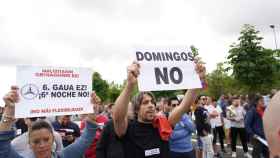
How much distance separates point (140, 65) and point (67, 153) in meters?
1.20

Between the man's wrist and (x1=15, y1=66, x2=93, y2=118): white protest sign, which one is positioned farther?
(x1=15, y1=66, x2=93, y2=118): white protest sign

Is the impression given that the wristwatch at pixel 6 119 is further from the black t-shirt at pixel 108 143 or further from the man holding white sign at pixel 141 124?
the black t-shirt at pixel 108 143

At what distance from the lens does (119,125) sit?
353cm

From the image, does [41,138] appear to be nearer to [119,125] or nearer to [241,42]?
[119,125]

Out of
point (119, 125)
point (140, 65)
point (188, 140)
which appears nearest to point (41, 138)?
point (119, 125)

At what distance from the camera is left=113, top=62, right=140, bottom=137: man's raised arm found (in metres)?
3.43

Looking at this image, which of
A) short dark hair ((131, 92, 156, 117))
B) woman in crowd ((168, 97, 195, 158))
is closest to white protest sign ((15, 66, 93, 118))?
short dark hair ((131, 92, 156, 117))

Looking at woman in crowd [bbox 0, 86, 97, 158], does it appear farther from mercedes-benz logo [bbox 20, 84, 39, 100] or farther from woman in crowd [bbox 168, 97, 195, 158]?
woman in crowd [bbox 168, 97, 195, 158]

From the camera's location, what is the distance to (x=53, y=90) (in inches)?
177

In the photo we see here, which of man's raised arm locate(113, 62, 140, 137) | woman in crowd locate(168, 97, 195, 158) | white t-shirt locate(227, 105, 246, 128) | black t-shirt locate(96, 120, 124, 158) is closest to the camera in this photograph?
man's raised arm locate(113, 62, 140, 137)

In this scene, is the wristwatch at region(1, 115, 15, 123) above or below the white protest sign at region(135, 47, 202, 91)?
below

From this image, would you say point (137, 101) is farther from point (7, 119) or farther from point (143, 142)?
point (7, 119)

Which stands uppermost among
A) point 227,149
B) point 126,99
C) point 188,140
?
point 126,99

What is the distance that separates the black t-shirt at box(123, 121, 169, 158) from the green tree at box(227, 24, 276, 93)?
73.1 feet
